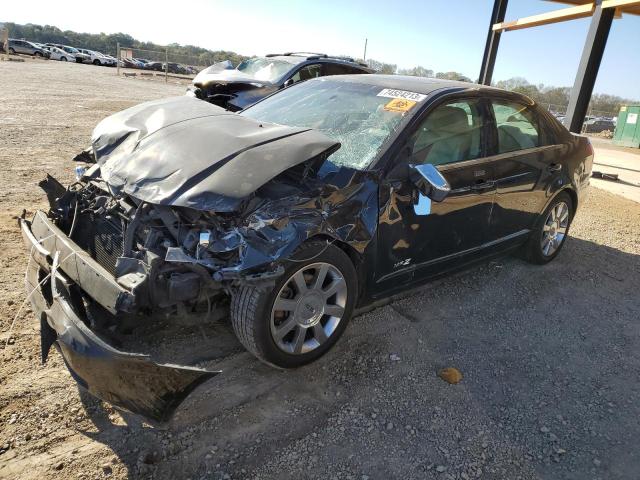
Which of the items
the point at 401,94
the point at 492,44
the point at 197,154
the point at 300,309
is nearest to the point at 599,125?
the point at 492,44

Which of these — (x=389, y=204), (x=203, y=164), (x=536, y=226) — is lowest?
(x=536, y=226)

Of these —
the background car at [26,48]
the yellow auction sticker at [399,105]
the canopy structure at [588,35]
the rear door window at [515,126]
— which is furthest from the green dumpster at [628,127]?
the background car at [26,48]

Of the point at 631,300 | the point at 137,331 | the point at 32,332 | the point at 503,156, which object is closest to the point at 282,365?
the point at 137,331

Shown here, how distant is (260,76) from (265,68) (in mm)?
340

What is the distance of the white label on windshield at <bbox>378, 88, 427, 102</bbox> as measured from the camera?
3453mm

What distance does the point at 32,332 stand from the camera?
10.1 ft

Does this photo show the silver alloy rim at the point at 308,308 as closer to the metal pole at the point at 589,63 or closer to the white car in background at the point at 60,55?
the metal pole at the point at 589,63

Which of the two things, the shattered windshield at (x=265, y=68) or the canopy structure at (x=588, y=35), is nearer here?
the shattered windshield at (x=265, y=68)

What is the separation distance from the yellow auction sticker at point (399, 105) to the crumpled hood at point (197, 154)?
69cm

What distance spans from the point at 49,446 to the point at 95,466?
Result: 28 centimetres

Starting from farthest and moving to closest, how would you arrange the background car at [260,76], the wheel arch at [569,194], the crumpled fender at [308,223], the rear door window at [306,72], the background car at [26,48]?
1. the background car at [26,48]
2. the rear door window at [306,72]
3. the background car at [260,76]
4. the wheel arch at [569,194]
5. the crumpled fender at [308,223]

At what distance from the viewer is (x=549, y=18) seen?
11461mm

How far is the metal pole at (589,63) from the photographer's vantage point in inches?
388

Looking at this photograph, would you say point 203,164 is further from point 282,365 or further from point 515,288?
point 515,288
